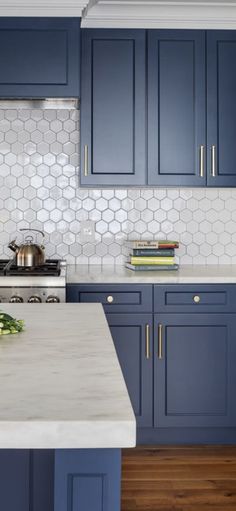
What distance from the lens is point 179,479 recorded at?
3152 mm

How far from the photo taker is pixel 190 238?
4340mm

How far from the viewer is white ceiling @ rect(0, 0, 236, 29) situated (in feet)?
12.1

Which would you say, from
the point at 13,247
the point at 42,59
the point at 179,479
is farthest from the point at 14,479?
the point at 42,59

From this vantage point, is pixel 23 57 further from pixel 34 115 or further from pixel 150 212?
pixel 150 212

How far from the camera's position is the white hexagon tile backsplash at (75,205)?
4.25 meters

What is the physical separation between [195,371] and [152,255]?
0.74 m

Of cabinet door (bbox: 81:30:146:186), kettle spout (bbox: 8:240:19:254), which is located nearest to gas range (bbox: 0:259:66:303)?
kettle spout (bbox: 8:240:19:254)

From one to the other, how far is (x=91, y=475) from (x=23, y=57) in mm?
3056

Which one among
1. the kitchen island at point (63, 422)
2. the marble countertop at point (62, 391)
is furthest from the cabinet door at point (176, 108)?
the kitchen island at point (63, 422)

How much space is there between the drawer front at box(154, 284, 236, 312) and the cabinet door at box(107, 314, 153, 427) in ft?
0.40

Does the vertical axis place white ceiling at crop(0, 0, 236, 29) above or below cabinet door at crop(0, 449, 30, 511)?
above

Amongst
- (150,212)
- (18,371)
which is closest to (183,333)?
(150,212)

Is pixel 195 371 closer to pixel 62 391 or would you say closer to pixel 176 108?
pixel 176 108

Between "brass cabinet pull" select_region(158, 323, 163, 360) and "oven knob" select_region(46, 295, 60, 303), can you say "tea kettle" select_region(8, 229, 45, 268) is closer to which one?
"oven knob" select_region(46, 295, 60, 303)
